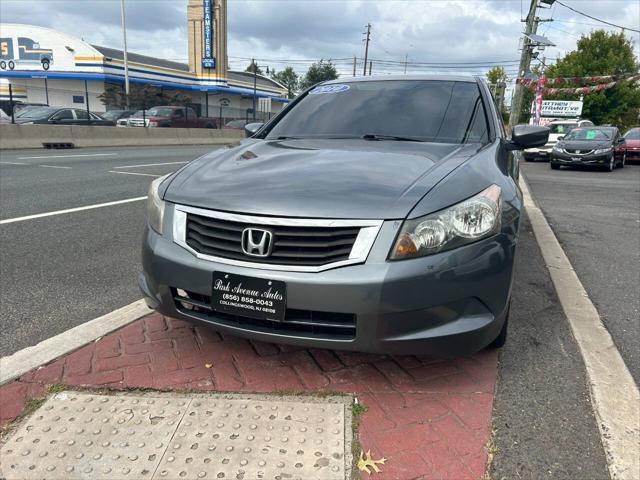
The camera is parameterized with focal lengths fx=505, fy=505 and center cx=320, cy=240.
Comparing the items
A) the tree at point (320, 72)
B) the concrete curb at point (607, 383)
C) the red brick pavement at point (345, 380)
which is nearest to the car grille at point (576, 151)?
the concrete curb at point (607, 383)

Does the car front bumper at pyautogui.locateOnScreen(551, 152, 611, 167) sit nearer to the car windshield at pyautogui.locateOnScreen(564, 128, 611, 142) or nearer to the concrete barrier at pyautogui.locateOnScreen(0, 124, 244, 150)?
the car windshield at pyautogui.locateOnScreen(564, 128, 611, 142)

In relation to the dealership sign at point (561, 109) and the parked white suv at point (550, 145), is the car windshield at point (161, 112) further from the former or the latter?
the dealership sign at point (561, 109)

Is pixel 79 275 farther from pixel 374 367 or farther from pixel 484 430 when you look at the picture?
pixel 484 430

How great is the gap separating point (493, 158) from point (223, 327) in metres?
1.77

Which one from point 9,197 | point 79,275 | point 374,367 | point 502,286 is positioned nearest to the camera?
point 502,286

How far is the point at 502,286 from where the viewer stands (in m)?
2.35

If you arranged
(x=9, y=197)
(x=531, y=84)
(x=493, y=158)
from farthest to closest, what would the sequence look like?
(x=531, y=84) < (x=9, y=197) < (x=493, y=158)

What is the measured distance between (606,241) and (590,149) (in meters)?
11.4

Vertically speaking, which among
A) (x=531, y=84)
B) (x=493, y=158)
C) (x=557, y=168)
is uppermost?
(x=531, y=84)

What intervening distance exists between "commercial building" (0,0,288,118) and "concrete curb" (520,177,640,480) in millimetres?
37281

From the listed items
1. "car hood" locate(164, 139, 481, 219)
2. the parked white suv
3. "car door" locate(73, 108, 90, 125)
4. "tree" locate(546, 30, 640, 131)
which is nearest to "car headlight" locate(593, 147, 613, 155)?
the parked white suv

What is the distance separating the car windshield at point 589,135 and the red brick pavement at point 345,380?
16.1 meters

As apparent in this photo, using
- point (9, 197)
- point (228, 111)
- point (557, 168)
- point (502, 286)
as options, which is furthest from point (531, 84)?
point (228, 111)

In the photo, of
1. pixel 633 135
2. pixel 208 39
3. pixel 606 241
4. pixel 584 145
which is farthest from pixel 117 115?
pixel 606 241
